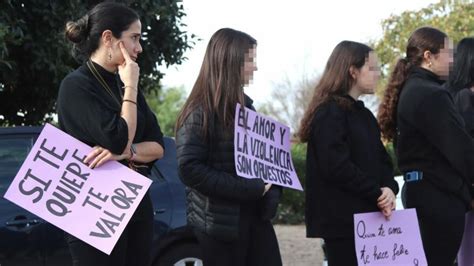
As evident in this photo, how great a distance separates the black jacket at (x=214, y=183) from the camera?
3910 millimetres

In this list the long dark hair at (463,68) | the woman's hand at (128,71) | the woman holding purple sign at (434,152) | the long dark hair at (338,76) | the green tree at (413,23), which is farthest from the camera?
the green tree at (413,23)

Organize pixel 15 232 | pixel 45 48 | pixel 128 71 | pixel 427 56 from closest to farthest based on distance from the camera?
pixel 128 71 → pixel 427 56 → pixel 15 232 → pixel 45 48

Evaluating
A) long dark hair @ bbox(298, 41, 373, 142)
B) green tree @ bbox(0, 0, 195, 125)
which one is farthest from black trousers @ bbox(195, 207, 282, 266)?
green tree @ bbox(0, 0, 195, 125)

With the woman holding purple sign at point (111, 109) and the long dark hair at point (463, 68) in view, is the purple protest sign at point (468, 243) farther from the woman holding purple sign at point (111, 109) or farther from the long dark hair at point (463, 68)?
the woman holding purple sign at point (111, 109)

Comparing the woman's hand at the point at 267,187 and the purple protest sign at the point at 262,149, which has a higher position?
the purple protest sign at the point at 262,149

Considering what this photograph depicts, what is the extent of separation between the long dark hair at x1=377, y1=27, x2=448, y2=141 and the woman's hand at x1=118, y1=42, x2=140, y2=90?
199 cm

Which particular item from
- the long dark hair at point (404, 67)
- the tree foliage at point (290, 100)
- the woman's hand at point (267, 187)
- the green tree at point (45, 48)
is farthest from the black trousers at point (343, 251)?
the tree foliage at point (290, 100)

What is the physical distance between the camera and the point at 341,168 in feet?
13.9

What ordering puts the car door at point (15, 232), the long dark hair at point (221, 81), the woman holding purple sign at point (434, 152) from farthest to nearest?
the car door at point (15, 232)
the woman holding purple sign at point (434, 152)
the long dark hair at point (221, 81)

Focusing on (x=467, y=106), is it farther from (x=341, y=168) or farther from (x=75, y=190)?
(x=75, y=190)

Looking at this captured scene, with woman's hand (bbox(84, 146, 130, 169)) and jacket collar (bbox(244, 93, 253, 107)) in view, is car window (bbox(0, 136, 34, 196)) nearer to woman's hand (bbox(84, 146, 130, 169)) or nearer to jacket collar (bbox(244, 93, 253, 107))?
jacket collar (bbox(244, 93, 253, 107))

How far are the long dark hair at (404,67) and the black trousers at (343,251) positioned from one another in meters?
1.00

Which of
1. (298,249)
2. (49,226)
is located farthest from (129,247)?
(298,249)

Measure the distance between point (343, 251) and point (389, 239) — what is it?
11.8 inches
